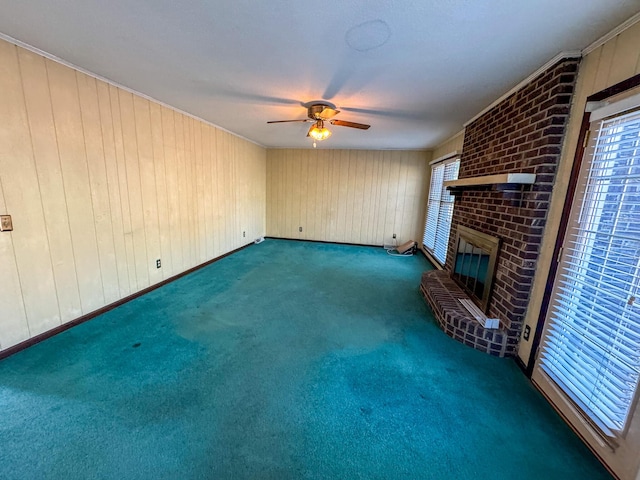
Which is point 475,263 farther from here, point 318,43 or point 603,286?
point 318,43

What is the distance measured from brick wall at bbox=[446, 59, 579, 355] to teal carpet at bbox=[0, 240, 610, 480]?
587mm

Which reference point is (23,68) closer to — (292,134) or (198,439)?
(198,439)

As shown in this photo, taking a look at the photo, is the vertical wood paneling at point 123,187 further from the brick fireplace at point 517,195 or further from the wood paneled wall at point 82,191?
the brick fireplace at point 517,195

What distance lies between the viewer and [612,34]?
150cm

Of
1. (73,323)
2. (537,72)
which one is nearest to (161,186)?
(73,323)

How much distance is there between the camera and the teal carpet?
129 cm

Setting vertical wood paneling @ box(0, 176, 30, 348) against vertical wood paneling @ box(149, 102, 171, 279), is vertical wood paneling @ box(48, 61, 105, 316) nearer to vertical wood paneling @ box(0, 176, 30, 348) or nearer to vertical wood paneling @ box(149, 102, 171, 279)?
vertical wood paneling @ box(0, 176, 30, 348)

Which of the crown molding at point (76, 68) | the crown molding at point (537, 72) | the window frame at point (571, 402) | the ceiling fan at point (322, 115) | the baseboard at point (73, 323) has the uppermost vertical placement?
the crown molding at point (537, 72)

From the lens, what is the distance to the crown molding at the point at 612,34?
138 cm

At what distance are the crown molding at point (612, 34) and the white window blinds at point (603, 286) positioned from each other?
479 millimetres

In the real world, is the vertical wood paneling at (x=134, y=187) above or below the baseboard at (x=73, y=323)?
above

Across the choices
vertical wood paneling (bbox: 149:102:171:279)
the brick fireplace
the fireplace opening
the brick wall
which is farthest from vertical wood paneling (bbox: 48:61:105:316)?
the fireplace opening

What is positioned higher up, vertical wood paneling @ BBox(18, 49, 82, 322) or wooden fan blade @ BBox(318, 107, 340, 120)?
wooden fan blade @ BBox(318, 107, 340, 120)

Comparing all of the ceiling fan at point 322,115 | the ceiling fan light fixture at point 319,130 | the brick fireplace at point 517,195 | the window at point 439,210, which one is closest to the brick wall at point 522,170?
the brick fireplace at point 517,195
